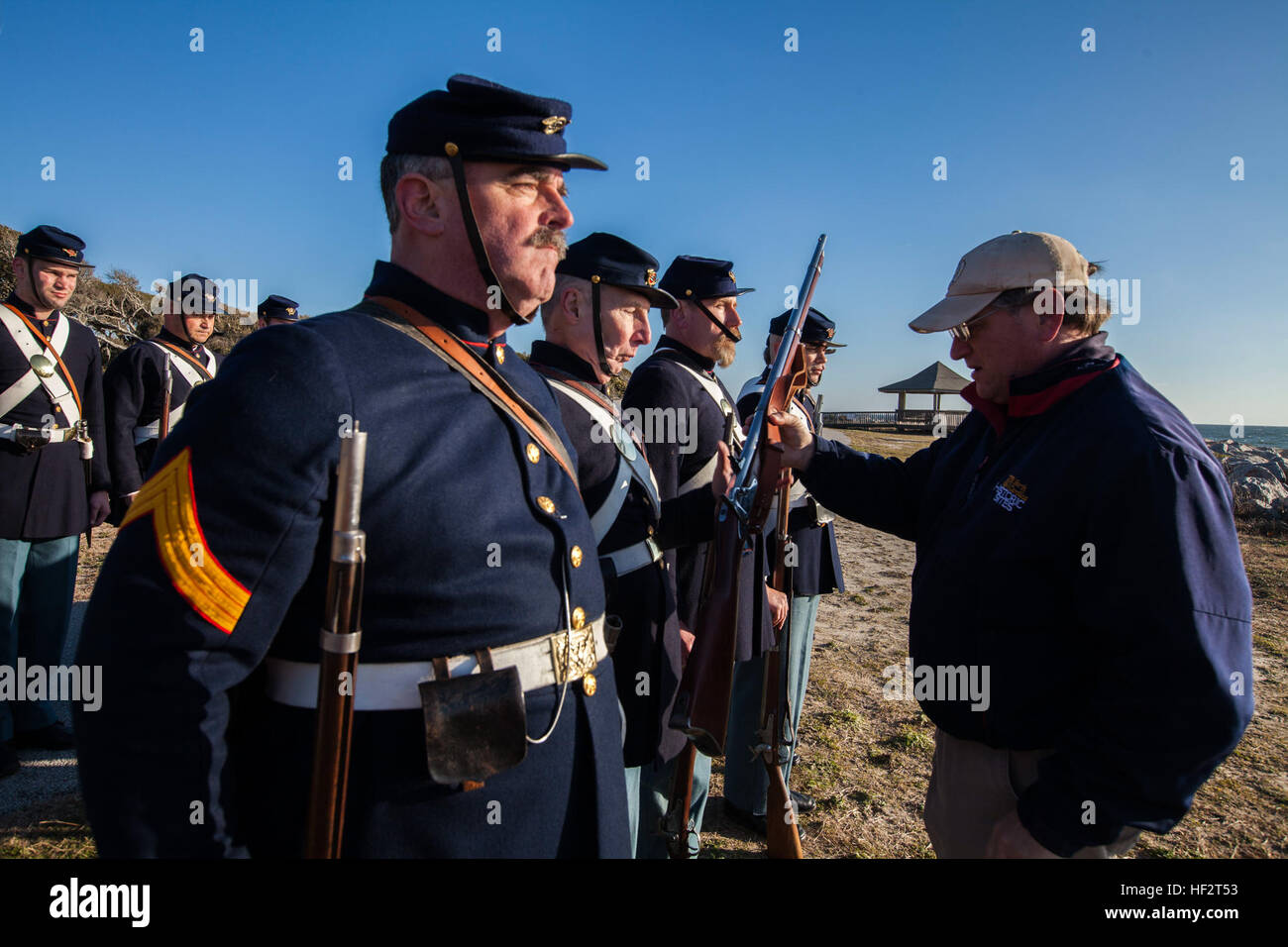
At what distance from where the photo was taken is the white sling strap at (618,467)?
8.79ft

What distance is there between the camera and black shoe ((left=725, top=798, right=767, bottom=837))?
13.4ft

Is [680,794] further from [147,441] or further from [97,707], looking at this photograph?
[147,441]

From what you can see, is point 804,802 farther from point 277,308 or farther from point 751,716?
point 277,308

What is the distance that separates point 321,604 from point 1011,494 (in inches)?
73.3

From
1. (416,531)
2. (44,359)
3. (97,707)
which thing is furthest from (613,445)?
(44,359)

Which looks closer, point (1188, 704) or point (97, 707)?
point (97, 707)

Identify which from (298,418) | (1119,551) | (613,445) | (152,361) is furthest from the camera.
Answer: (152,361)

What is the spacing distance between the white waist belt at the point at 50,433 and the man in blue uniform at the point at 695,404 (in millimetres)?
3678

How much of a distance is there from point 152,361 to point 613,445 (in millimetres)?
4707

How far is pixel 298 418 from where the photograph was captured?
1325mm

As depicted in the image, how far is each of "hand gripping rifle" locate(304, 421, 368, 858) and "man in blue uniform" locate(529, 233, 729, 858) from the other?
1305 millimetres

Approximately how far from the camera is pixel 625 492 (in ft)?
9.00

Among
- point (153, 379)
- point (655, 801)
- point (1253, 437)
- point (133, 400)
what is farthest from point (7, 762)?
point (1253, 437)

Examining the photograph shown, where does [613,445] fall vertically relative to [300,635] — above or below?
above
